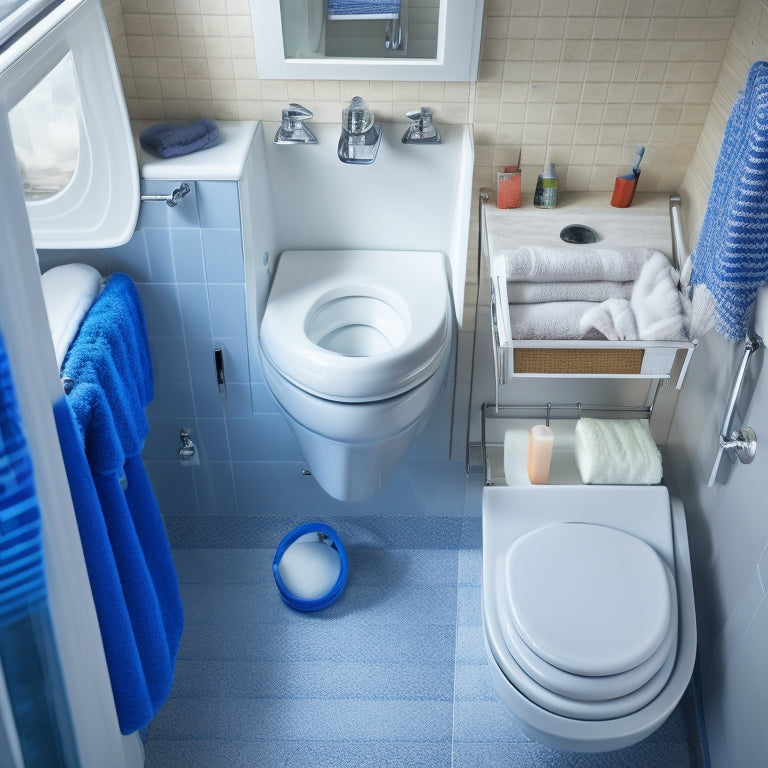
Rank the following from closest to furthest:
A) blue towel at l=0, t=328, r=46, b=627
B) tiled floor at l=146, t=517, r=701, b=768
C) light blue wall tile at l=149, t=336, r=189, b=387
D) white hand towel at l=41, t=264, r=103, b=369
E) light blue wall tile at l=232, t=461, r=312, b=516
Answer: blue towel at l=0, t=328, r=46, b=627 < white hand towel at l=41, t=264, r=103, b=369 < tiled floor at l=146, t=517, r=701, b=768 < light blue wall tile at l=149, t=336, r=189, b=387 < light blue wall tile at l=232, t=461, r=312, b=516

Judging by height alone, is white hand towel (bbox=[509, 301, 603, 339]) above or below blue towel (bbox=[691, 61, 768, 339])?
below

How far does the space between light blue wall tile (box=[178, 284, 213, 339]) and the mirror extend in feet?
1.53

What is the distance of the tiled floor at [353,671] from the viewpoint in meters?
1.63

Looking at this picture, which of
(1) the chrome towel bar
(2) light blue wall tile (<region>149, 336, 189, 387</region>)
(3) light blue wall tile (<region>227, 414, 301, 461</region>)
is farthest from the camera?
(3) light blue wall tile (<region>227, 414, 301, 461</region>)

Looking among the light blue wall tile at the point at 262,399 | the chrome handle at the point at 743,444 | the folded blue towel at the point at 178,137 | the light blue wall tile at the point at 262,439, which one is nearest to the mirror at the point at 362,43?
the folded blue towel at the point at 178,137

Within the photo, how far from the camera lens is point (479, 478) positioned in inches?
83.6

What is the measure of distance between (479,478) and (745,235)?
1.05 m

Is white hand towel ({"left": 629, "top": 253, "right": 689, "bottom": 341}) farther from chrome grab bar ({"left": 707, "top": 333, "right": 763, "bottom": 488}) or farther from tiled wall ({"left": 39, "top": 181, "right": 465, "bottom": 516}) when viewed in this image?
tiled wall ({"left": 39, "top": 181, "right": 465, "bottom": 516})

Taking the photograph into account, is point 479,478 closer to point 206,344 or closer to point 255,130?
point 206,344

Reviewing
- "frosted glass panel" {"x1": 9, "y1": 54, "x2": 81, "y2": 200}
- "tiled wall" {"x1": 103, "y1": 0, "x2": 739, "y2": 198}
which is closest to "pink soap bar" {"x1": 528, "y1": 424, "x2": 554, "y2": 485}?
"tiled wall" {"x1": 103, "y1": 0, "x2": 739, "y2": 198}

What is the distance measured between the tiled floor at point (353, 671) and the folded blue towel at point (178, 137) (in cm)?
98

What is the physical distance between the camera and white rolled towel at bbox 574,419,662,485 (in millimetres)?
1693

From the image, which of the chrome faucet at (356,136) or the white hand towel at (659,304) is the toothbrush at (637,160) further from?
the chrome faucet at (356,136)

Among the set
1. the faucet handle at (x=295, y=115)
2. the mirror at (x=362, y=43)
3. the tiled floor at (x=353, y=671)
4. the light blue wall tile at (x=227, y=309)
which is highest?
the mirror at (x=362, y=43)
